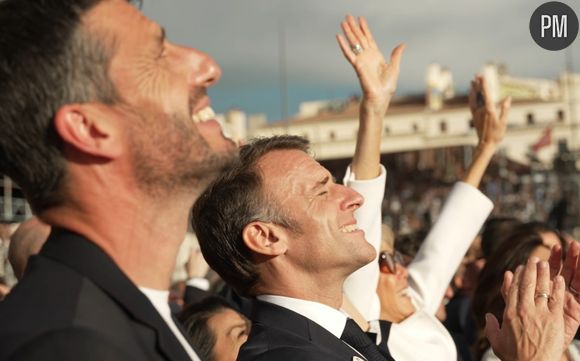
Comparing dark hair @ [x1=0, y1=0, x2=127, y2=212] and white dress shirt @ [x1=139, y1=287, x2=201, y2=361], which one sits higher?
dark hair @ [x1=0, y1=0, x2=127, y2=212]

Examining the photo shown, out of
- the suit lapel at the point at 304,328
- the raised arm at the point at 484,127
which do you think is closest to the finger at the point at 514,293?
the suit lapel at the point at 304,328

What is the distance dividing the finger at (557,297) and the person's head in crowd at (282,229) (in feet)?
1.63

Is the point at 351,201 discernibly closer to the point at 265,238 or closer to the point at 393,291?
the point at 265,238

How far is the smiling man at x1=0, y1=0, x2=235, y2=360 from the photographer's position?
159 cm

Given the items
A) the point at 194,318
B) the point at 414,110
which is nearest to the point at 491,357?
the point at 194,318

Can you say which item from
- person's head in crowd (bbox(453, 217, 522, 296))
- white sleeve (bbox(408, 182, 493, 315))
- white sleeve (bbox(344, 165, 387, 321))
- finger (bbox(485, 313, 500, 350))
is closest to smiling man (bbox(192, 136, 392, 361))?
finger (bbox(485, 313, 500, 350))

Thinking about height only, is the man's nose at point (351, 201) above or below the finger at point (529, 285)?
above

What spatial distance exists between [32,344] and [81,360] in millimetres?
71

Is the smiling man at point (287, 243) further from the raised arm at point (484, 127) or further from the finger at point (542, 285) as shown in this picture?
the raised arm at point (484, 127)

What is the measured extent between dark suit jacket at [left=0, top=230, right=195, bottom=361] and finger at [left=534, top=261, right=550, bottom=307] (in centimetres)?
130

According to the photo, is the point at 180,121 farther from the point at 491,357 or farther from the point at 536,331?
the point at 491,357

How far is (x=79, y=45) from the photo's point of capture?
1684 millimetres

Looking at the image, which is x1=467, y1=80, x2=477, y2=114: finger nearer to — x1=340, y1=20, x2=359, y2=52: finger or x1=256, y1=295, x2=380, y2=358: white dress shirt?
x1=340, y1=20, x2=359, y2=52: finger

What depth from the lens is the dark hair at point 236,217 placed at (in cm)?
280
